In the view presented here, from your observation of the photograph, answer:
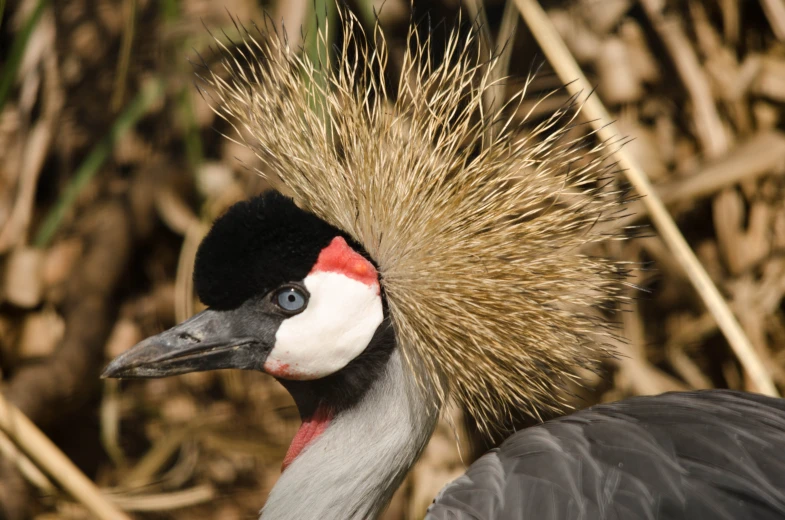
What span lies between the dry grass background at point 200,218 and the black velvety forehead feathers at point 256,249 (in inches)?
27.4

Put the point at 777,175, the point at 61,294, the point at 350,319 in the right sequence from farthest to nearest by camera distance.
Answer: the point at 61,294 < the point at 777,175 < the point at 350,319

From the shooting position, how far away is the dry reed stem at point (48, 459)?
119cm

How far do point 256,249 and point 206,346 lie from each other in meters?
0.13

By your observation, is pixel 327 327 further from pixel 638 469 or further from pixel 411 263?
pixel 638 469

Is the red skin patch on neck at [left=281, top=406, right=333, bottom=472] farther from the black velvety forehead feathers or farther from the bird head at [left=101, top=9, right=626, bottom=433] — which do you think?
the black velvety forehead feathers

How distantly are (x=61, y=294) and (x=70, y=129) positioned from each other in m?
0.40

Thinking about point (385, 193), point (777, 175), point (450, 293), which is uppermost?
point (385, 193)

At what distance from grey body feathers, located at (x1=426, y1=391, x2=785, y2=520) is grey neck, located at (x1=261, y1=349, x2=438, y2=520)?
8 centimetres

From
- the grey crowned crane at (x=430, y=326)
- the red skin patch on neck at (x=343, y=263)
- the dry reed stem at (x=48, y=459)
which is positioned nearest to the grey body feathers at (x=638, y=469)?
the grey crowned crane at (x=430, y=326)

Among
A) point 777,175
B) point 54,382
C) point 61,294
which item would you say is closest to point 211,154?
point 61,294

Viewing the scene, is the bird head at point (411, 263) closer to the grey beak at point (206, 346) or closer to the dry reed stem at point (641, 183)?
the grey beak at point (206, 346)

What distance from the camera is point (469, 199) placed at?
94cm

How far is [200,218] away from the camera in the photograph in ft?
5.82

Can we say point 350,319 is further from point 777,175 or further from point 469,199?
point 777,175
